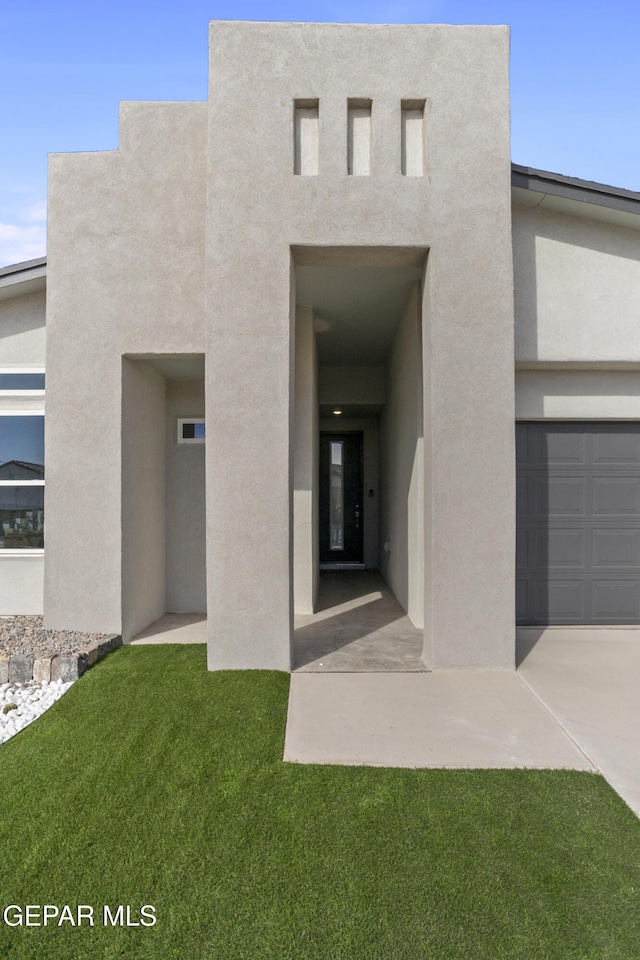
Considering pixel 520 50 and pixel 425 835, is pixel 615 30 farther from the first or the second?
pixel 425 835

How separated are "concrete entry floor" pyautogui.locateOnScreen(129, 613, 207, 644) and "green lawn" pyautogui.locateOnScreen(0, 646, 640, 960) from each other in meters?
2.12

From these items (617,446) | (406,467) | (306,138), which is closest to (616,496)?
(617,446)

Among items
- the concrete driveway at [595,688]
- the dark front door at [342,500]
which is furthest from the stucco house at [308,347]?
the dark front door at [342,500]

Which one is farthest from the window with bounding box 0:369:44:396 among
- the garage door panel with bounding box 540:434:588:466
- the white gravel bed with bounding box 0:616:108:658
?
the garage door panel with bounding box 540:434:588:466

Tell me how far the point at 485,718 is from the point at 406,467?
3.88m

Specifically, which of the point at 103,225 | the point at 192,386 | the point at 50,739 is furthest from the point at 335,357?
the point at 50,739

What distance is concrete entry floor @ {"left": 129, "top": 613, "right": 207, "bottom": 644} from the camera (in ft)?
18.5

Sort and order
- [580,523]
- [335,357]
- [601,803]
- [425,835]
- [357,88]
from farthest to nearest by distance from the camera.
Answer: [335,357]
[580,523]
[357,88]
[601,803]
[425,835]

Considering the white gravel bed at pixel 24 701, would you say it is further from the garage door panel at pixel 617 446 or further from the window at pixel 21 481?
the garage door panel at pixel 617 446

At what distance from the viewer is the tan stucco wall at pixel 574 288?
5.48m

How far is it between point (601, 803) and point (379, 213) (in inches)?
180

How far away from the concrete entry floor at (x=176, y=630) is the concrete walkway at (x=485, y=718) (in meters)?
1.68

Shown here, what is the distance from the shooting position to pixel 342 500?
11.1 m

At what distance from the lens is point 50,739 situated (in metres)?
3.46
